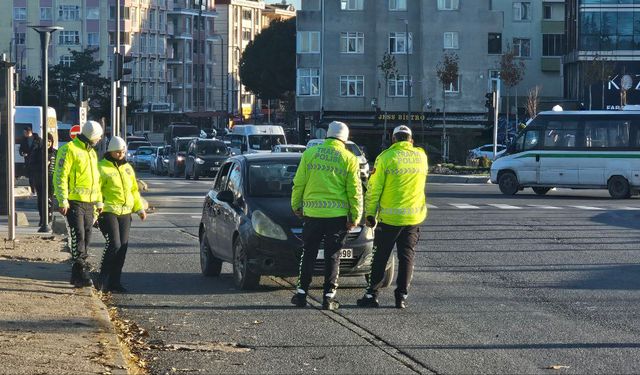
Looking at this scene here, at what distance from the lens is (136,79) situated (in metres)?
115

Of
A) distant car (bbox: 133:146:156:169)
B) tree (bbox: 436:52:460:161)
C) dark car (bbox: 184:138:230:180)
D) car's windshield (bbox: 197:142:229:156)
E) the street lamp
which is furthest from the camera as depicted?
tree (bbox: 436:52:460:161)

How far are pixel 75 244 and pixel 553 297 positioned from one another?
5.18 metres

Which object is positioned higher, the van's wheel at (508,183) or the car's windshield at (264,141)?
the car's windshield at (264,141)

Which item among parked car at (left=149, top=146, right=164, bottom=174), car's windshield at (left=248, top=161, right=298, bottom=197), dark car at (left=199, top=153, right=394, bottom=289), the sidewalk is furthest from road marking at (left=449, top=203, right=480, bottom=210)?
parked car at (left=149, top=146, right=164, bottom=174)

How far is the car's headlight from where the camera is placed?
1359 centimetres

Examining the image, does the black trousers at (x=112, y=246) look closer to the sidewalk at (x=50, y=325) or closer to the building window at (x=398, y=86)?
the sidewalk at (x=50, y=325)

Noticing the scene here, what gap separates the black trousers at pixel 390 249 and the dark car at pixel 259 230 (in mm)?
1003

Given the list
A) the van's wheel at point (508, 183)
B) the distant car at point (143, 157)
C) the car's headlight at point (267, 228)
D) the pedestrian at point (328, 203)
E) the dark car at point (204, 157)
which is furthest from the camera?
the distant car at point (143, 157)

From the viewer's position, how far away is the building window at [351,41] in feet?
268

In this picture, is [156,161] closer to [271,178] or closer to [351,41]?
[351,41]

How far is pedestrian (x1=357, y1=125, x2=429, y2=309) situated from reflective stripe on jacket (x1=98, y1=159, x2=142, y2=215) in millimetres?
2998

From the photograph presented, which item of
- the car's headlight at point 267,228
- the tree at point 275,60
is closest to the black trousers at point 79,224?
the car's headlight at point 267,228

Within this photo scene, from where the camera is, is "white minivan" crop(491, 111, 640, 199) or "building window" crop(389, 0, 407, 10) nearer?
"white minivan" crop(491, 111, 640, 199)

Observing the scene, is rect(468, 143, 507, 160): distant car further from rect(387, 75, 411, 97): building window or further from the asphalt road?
the asphalt road
